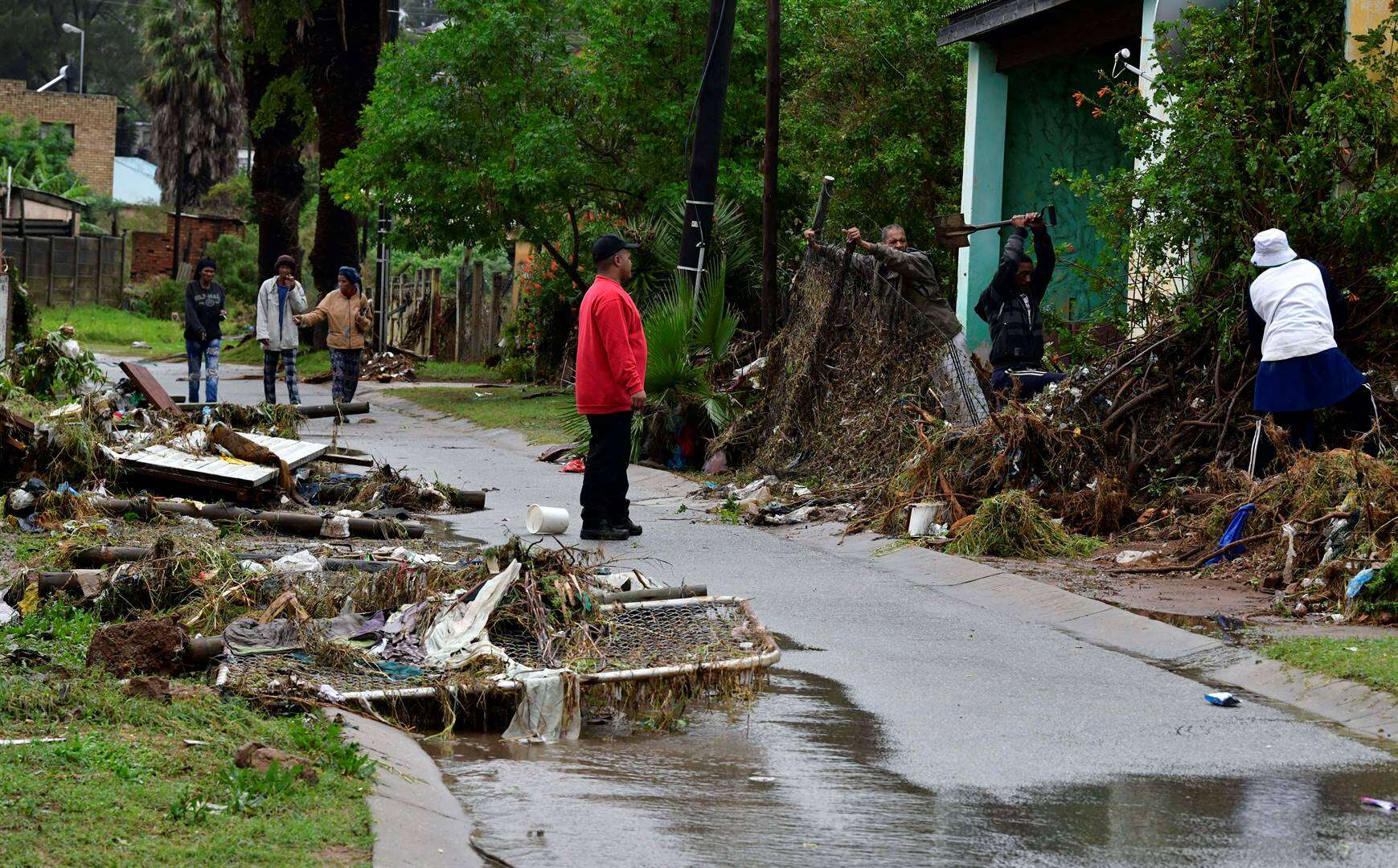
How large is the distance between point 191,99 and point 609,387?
196 feet

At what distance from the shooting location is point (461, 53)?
22.8m

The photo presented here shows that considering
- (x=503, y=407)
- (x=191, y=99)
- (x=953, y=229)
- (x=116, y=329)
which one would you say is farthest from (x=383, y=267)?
(x=191, y=99)

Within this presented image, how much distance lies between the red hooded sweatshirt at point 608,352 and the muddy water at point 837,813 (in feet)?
16.9

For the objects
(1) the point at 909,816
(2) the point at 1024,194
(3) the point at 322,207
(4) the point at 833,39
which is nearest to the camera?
(1) the point at 909,816

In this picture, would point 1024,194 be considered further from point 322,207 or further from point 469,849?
point 322,207

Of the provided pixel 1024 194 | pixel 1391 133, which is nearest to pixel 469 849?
pixel 1391 133

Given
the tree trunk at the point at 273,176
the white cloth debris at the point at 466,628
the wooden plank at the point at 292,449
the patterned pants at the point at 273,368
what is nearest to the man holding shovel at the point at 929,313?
the wooden plank at the point at 292,449

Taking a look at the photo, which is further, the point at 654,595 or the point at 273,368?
the point at 273,368

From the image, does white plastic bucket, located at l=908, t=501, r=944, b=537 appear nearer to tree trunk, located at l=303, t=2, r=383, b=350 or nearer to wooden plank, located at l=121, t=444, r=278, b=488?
wooden plank, located at l=121, t=444, r=278, b=488

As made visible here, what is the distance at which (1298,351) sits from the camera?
10.0 metres

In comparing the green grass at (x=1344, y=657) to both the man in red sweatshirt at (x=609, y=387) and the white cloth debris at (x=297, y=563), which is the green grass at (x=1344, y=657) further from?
the man in red sweatshirt at (x=609, y=387)

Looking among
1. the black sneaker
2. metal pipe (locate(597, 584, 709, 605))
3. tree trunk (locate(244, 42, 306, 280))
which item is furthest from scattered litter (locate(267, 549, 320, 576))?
tree trunk (locate(244, 42, 306, 280))

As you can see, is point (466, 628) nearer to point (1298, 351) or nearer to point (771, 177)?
point (1298, 351)

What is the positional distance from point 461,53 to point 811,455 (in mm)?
11596
